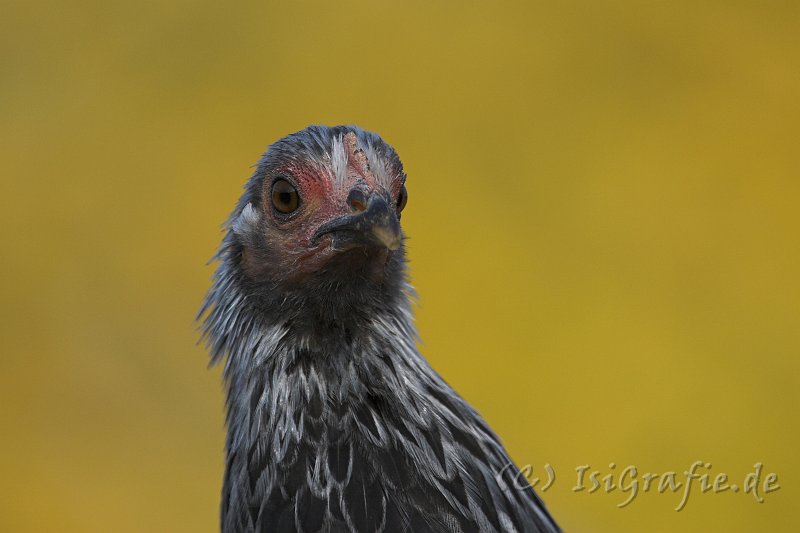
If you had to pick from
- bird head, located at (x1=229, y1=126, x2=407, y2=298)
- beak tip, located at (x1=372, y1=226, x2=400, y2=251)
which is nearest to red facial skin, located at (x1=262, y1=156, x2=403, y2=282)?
bird head, located at (x1=229, y1=126, x2=407, y2=298)

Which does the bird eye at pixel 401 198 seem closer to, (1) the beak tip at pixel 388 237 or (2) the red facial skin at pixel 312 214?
(2) the red facial skin at pixel 312 214

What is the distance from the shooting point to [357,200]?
1.76 metres

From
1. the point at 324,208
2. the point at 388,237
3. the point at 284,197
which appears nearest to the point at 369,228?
the point at 388,237

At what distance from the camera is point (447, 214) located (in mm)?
5496

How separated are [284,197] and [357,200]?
215 mm

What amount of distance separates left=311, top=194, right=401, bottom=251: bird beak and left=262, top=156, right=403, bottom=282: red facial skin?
1.1 inches

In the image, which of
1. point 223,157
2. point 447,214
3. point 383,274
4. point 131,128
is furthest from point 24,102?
point 383,274

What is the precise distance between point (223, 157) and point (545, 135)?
202cm

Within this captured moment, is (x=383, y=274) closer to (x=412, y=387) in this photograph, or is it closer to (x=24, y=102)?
(x=412, y=387)

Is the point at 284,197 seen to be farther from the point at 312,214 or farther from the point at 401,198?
the point at 401,198

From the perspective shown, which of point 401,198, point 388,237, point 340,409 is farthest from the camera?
A: point 401,198

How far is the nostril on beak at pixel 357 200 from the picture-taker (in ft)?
5.75

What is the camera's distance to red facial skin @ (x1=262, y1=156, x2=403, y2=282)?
182 centimetres

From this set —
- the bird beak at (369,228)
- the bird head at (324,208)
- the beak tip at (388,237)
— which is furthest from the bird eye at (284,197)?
the beak tip at (388,237)
